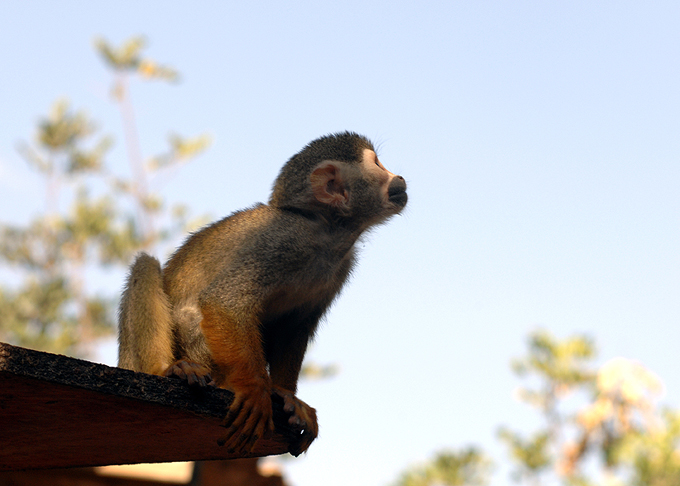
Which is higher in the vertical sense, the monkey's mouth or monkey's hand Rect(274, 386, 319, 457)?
the monkey's mouth

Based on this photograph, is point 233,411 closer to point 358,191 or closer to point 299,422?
point 299,422

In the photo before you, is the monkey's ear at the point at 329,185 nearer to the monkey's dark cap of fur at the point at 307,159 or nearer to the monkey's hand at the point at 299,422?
the monkey's dark cap of fur at the point at 307,159

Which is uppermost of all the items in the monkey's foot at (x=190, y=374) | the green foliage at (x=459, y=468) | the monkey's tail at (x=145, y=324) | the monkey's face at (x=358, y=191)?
the green foliage at (x=459, y=468)

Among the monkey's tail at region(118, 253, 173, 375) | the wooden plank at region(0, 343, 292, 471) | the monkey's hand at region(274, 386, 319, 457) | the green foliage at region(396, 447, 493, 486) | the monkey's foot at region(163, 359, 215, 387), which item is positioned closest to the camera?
the wooden plank at region(0, 343, 292, 471)

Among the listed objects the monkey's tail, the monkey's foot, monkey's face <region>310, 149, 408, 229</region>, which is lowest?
the monkey's foot

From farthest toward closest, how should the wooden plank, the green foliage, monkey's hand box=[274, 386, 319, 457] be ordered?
the green foliage
monkey's hand box=[274, 386, 319, 457]
the wooden plank

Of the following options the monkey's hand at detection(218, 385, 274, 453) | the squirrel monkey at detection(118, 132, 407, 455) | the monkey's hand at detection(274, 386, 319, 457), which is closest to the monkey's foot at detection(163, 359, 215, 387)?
the squirrel monkey at detection(118, 132, 407, 455)

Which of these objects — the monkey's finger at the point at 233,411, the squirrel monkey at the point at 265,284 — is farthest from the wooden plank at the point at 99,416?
the squirrel monkey at the point at 265,284

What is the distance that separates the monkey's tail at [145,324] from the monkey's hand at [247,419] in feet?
1.42

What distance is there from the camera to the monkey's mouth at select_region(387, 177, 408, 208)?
3.03 metres

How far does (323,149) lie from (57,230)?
567 inches

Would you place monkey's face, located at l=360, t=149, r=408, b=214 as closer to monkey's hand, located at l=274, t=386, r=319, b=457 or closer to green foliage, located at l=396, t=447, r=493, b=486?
monkey's hand, located at l=274, t=386, r=319, b=457

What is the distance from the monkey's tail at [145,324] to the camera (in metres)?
2.51

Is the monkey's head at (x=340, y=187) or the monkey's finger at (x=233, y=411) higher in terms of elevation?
the monkey's head at (x=340, y=187)
